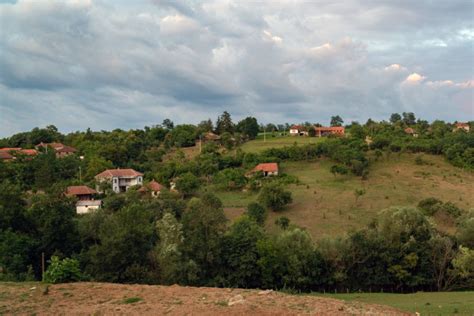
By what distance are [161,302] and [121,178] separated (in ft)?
184

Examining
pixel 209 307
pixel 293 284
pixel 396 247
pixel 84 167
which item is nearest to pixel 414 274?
pixel 396 247

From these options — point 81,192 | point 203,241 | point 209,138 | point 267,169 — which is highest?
point 209,138

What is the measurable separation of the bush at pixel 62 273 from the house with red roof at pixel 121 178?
4725cm

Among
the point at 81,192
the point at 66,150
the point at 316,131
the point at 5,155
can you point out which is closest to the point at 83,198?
the point at 81,192

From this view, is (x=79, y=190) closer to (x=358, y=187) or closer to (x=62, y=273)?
(x=358, y=187)

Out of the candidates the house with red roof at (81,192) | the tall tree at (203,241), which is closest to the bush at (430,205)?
the tall tree at (203,241)

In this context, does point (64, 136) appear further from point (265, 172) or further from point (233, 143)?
point (265, 172)

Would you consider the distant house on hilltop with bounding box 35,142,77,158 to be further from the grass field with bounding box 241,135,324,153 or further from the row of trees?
the row of trees

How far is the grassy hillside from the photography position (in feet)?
162

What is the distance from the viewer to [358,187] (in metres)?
61.8

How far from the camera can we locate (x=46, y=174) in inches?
Answer: 2397

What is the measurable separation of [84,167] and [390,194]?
50071mm

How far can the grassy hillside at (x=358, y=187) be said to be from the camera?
4928cm

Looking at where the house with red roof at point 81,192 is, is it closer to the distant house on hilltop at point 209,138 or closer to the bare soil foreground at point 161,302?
the bare soil foreground at point 161,302
